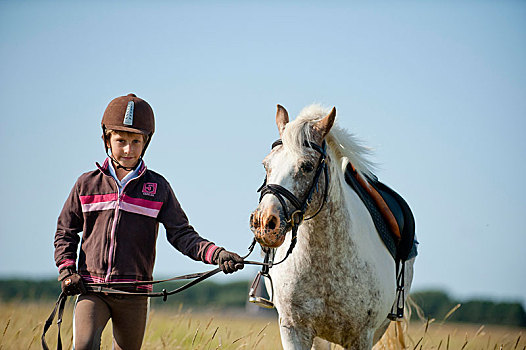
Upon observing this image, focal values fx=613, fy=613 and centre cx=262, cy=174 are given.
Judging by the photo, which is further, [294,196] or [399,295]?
[399,295]

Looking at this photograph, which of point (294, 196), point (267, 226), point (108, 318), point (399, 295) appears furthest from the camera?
point (399, 295)

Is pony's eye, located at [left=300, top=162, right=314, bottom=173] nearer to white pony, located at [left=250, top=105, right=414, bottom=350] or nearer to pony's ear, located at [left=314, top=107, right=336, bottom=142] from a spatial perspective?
white pony, located at [left=250, top=105, right=414, bottom=350]

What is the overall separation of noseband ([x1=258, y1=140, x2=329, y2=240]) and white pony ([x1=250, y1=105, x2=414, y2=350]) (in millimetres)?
17

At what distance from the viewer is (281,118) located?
438cm

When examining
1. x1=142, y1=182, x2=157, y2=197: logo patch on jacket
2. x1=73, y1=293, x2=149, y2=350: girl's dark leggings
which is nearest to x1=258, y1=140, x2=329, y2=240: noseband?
x1=142, y1=182, x2=157, y2=197: logo patch on jacket

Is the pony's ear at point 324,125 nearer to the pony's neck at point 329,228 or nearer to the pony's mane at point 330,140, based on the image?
the pony's mane at point 330,140

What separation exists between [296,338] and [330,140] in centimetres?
142

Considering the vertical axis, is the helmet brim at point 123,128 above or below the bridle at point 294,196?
above

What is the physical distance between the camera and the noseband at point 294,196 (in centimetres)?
377

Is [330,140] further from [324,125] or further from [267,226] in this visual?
[267,226]

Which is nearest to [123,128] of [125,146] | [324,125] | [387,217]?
[125,146]

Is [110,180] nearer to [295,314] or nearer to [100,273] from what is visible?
[100,273]

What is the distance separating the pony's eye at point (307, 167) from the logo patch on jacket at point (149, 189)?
1.01 meters

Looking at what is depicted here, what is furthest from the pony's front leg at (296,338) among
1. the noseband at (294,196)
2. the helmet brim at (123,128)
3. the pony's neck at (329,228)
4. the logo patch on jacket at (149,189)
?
the helmet brim at (123,128)
